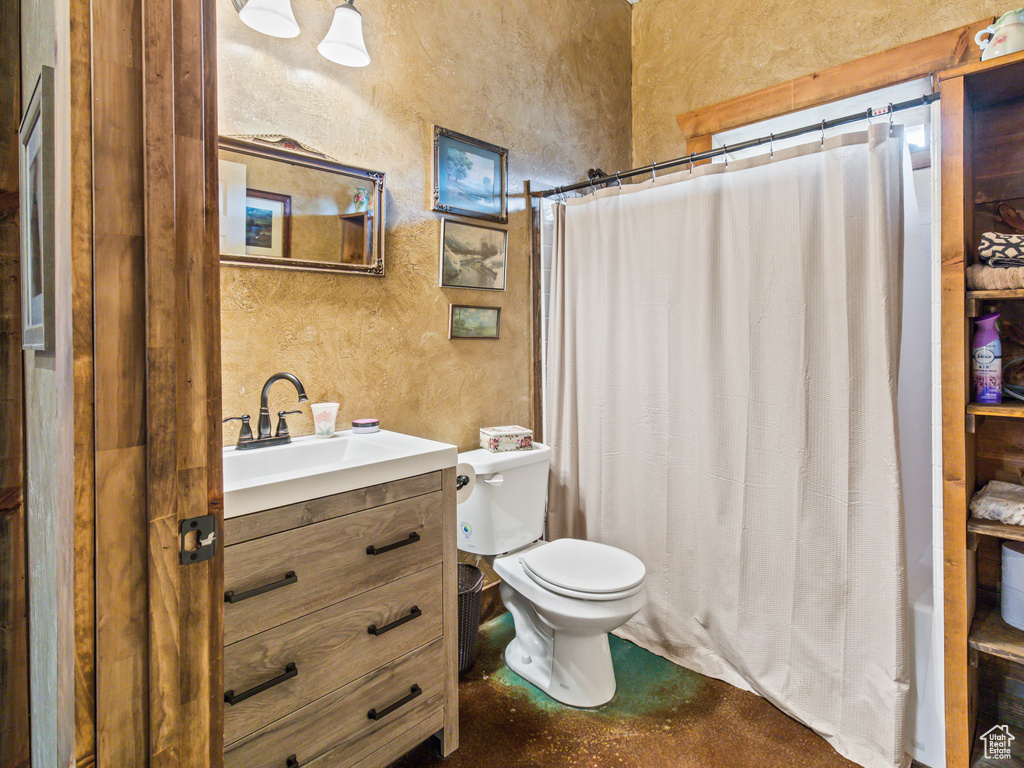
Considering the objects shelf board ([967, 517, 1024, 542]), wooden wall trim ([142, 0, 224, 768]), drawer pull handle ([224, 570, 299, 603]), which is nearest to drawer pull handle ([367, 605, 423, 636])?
drawer pull handle ([224, 570, 299, 603])

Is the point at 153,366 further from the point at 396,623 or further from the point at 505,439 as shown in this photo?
the point at 505,439

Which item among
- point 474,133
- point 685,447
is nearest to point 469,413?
point 685,447

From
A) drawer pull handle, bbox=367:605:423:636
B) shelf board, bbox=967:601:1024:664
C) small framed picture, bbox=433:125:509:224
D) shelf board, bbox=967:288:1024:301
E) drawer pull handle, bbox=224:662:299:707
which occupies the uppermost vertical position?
small framed picture, bbox=433:125:509:224

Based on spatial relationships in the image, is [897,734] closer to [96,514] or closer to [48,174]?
[96,514]

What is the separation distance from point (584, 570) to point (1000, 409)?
48.9 inches

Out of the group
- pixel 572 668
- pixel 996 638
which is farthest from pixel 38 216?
pixel 996 638

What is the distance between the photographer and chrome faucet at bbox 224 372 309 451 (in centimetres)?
154

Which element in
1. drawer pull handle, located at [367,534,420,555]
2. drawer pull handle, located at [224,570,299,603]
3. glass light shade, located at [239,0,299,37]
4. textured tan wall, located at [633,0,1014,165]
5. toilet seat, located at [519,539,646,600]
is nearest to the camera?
drawer pull handle, located at [224,570,299,603]

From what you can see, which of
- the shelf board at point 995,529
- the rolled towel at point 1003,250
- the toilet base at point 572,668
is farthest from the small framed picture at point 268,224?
the shelf board at point 995,529

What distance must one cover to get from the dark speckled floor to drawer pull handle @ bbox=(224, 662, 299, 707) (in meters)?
0.59

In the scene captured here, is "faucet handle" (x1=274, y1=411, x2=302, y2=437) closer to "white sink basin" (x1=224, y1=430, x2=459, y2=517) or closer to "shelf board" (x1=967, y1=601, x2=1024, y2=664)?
"white sink basin" (x1=224, y1=430, x2=459, y2=517)

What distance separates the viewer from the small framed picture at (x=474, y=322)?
7.02ft

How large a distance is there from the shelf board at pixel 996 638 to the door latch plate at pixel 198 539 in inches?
72.6

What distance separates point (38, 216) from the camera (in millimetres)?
850
